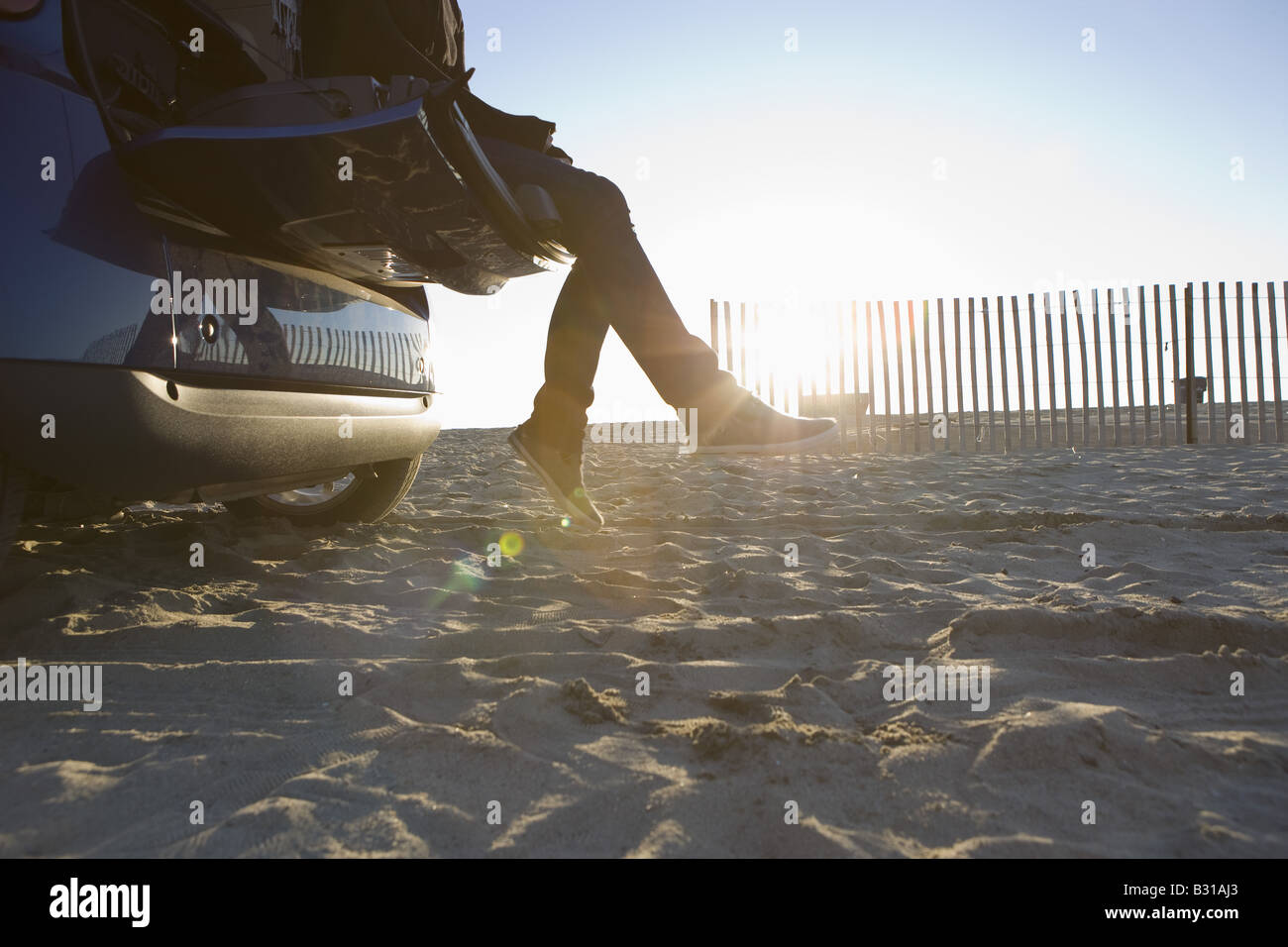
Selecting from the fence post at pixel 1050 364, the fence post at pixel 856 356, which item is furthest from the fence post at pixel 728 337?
the fence post at pixel 1050 364

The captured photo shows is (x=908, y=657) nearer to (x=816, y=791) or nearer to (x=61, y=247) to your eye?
(x=816, y=791)

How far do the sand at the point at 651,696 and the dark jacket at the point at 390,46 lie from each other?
137cm

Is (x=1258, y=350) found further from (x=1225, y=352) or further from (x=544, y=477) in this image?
(x=544, y=477)

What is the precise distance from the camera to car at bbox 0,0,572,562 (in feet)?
5.44

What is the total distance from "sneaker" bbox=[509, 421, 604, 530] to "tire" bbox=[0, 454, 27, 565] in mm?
1281

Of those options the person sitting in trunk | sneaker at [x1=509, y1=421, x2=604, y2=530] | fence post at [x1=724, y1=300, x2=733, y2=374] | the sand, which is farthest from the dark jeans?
fence post at [x1=724, y1=300, x2=733, y2=374]

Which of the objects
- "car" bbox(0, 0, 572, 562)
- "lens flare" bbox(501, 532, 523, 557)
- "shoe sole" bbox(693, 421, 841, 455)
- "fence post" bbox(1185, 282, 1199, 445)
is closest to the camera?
"car" bbox(0, 0, 572, 562)

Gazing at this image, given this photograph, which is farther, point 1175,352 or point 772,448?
point 1175,352

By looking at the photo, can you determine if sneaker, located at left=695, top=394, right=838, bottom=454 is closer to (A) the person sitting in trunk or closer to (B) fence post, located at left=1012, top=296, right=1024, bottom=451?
(A) the person sitting in trunk

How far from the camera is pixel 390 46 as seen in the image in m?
2.27

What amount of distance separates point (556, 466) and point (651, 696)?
120 centimetres

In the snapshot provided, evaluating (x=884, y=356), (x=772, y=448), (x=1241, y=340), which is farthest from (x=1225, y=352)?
(x=772, y=448)

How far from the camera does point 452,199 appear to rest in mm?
2051

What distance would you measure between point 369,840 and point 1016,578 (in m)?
2.02
